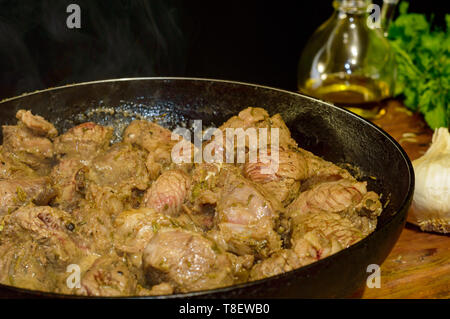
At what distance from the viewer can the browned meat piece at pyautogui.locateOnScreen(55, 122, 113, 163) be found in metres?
2.68

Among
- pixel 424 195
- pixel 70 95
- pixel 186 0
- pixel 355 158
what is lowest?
pixel 424 195

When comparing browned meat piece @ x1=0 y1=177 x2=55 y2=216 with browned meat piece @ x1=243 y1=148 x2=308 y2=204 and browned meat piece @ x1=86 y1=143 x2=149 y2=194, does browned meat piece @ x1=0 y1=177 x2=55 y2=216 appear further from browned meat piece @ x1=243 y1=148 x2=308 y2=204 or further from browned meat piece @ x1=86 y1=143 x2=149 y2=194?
browned meat piece @ x1=243 y1=148 x2=308 y2=204

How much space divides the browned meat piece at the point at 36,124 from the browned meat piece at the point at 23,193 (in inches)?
14.8

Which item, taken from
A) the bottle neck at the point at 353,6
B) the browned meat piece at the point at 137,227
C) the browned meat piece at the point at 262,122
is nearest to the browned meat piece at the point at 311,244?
the browned meat piece at the point at 137,227

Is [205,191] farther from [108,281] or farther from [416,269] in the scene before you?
[416,269]

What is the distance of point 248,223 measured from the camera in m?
2.05

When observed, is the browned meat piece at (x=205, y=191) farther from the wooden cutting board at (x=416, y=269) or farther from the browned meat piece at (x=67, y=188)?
the wooden cutting board at (x=416, y=269)

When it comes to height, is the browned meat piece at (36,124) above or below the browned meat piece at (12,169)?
above

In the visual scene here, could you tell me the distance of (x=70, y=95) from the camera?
2846 millimetres

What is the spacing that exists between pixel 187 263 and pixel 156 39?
2.71 metres

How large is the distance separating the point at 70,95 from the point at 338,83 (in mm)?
1994

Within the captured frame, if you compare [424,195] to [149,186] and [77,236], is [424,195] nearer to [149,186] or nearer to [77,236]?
[149,186]

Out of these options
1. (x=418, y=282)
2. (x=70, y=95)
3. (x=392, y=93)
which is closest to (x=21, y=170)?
(x=70, y=95)

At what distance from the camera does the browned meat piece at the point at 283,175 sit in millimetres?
2346
